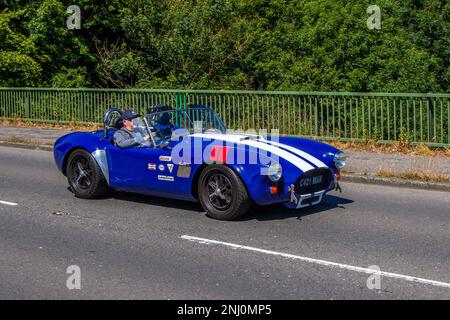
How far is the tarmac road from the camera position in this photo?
20.8 feet

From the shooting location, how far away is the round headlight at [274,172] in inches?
334

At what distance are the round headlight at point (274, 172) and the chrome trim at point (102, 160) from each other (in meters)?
2.70

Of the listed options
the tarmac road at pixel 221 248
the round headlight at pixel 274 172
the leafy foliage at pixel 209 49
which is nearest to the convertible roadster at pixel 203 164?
the round headlight at pixel 274 172

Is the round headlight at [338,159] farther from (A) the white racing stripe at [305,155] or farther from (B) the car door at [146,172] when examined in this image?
(B) the car door at [146,172]

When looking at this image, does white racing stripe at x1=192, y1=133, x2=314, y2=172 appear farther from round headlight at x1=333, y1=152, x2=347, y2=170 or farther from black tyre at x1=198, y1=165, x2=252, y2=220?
round headlight at x1=333, y1=152, x2=347, y2=170

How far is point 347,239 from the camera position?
8.09 metres

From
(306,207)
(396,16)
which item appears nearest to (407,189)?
(306,207)

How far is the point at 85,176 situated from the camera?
1042 centimetres

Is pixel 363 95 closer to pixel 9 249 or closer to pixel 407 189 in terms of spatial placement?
pixel 407 189

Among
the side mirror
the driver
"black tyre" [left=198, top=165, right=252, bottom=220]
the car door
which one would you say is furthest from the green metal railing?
the car door

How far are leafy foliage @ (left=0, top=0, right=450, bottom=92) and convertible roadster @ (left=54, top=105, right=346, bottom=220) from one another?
13.0 meters

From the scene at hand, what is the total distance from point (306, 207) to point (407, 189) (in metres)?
2.56

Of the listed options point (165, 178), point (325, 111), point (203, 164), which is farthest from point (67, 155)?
point (325, 111)
